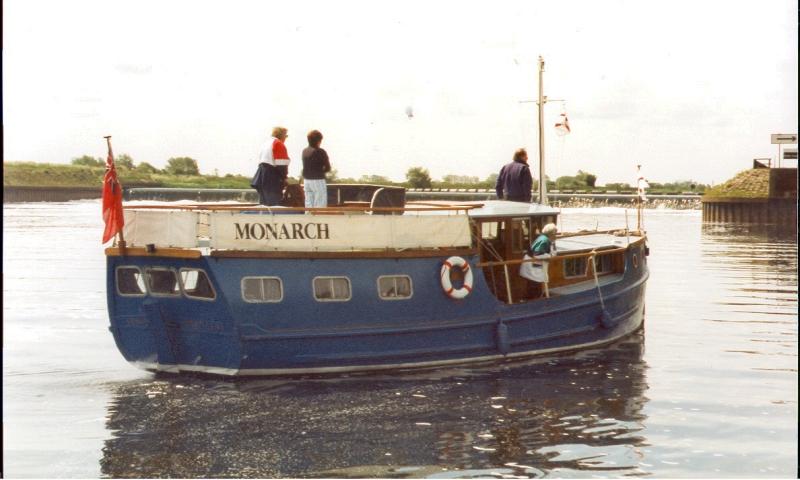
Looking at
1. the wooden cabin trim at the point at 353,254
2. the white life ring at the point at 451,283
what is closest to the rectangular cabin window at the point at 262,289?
the wooden cabin trim at the point at 353,254

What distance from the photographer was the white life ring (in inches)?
794

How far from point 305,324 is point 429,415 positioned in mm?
3305

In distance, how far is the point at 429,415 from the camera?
16891 millimetres

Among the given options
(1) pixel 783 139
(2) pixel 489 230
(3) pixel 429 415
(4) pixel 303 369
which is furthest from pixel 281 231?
(1) pixel 783 139

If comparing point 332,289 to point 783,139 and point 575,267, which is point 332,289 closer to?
point 575,267

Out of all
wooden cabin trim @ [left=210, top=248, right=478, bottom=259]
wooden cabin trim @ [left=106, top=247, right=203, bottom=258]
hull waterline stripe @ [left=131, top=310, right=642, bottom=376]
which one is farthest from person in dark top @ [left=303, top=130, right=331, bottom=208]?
hull waterline stripe @ [left=131, top=310, right=642, bottom=376]

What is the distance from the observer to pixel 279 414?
1686 centimetres

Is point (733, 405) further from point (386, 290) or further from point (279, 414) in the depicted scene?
point (279, 414)

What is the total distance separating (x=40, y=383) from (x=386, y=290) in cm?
651

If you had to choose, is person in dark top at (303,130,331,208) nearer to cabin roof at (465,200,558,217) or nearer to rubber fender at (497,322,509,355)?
cabin roof at (465,200,558,217)

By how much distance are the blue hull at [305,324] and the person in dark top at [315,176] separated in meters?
1.88

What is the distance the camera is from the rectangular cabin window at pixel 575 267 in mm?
24328

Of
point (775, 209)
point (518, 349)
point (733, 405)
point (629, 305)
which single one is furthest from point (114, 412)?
point (775, 209)

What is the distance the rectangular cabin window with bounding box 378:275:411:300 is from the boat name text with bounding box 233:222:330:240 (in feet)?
4.52
